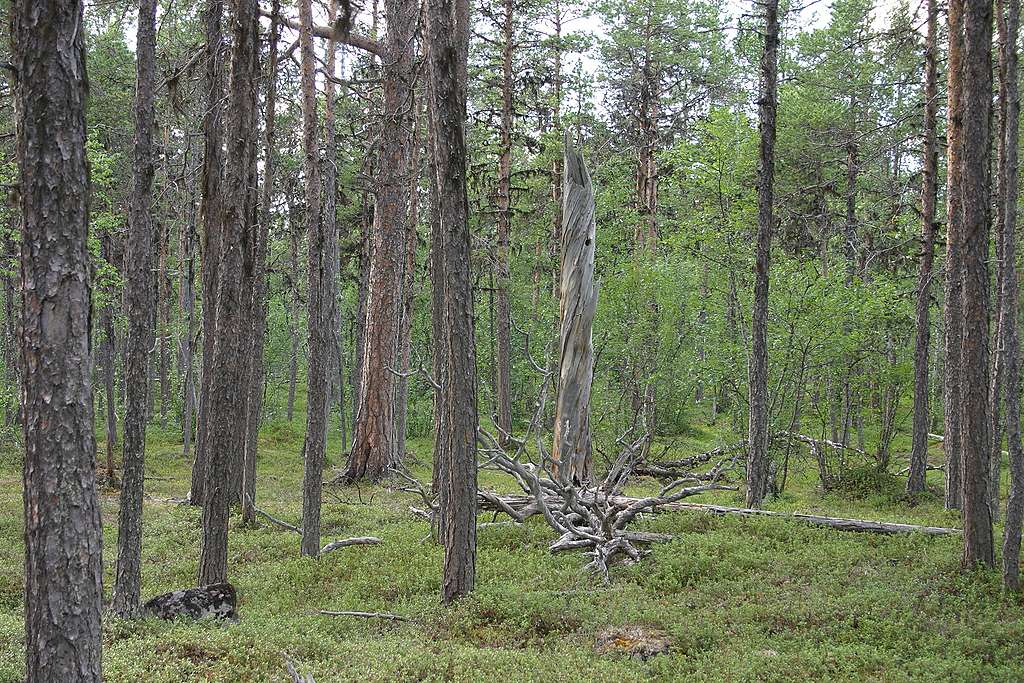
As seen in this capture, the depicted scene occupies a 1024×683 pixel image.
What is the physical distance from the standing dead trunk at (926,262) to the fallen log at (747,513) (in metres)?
4.40

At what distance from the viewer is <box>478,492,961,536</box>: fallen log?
420 inches

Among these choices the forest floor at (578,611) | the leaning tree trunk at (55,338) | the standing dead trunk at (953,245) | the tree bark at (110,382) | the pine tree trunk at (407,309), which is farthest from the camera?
the pine tree trunk at (407,309)

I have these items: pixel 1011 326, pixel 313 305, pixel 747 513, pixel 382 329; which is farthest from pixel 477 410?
pixel 382 329

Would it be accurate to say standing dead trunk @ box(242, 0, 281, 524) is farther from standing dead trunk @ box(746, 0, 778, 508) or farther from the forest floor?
standing dead trunk @ box(746, 0, 778, 508)

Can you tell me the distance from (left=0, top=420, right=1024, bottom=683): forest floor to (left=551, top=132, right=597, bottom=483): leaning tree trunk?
2.41m

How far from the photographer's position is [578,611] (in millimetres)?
8000

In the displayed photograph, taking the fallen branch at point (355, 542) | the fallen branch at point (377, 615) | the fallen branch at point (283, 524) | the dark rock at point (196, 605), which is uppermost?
the dark rock at point (196, 605)

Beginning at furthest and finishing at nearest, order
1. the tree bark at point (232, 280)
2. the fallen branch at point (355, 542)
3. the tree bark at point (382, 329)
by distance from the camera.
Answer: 1. the tree bark at point (382, 329)
2. the fallen branch at point (355, 542)
3. the tree bark at point (232, 280)

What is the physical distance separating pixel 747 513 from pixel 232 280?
8262 millimetres

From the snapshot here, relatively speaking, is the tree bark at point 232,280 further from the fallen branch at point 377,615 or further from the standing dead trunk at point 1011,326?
the standing dead trunk at point 1011,326

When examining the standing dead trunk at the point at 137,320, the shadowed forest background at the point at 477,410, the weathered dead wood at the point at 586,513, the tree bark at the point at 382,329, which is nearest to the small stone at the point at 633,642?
the shadowed forest background at the point at 477,410

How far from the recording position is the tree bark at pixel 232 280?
8250mm

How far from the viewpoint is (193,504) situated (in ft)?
50.4

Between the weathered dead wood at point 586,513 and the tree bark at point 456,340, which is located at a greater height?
the tree bark at point 456,340
